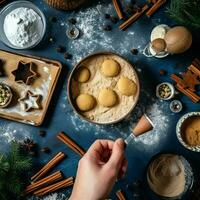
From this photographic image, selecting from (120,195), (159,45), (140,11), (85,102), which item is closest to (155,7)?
(140,11)

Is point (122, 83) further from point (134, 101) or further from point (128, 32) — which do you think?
point (128, 32)

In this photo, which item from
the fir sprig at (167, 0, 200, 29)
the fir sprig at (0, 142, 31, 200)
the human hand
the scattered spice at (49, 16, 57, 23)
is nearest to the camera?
the human hand

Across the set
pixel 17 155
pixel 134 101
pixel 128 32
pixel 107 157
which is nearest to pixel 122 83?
pixel 134 101

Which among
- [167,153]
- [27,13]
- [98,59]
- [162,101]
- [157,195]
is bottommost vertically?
[157,195]

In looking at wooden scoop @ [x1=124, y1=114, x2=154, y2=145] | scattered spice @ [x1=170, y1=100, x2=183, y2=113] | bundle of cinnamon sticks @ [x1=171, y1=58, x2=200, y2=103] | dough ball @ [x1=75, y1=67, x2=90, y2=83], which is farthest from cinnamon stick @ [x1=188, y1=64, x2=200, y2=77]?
dough ball @ [x1=75, y1=67, x2=90, y2=83]

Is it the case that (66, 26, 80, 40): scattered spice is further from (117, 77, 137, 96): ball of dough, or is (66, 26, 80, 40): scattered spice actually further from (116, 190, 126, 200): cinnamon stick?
(116, 190, 126, 200): cinnamon stick

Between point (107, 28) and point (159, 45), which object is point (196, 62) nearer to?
point (159, 45)
